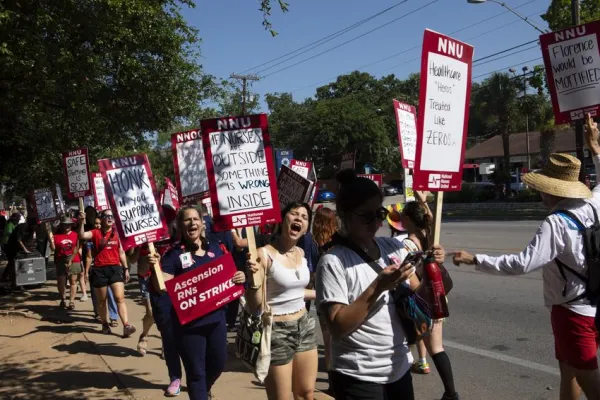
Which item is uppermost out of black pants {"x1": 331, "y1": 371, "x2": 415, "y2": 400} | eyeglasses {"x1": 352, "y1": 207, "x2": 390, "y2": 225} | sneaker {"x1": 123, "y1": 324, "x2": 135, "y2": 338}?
eyeglasses {"x1": 352, "y1": 207, "x2": 390, "y2": 225}

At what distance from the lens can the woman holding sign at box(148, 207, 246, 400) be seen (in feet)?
14.4

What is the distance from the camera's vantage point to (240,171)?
4297 mm

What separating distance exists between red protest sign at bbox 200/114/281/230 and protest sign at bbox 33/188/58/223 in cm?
947

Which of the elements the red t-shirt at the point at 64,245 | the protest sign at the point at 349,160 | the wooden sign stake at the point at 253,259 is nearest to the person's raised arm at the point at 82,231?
the red t-shirt at the point at 64,245

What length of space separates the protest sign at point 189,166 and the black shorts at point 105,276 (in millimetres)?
1798

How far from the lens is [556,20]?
72.5 ft

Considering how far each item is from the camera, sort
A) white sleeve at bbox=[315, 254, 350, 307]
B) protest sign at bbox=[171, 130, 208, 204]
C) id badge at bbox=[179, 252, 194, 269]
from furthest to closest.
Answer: protest sign at bbox=[171, 130, 208, 204] < id badge at bbox=[179, 252, 194, 269] < white sleeve at bbox=[315, 254, 350, 307]

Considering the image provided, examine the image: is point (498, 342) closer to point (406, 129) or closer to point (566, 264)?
point (406, 129)

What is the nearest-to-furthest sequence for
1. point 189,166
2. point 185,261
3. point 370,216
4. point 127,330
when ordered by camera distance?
point 370,216 < point 185,261 < point 189,166 < point 127,330

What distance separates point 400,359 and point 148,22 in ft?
28.5

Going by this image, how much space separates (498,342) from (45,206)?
10.1m

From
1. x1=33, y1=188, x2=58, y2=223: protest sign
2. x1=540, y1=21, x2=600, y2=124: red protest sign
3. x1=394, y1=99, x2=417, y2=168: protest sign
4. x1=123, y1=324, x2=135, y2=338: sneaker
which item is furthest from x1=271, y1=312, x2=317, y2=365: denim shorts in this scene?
x1=33, y1=188, x2=58, y2=223: protest sign

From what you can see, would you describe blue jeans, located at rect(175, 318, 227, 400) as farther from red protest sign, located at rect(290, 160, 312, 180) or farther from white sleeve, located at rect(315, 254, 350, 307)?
red protest sign, located at rect(290, 160, 312, 180)

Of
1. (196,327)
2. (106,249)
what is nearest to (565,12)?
(106,249)
